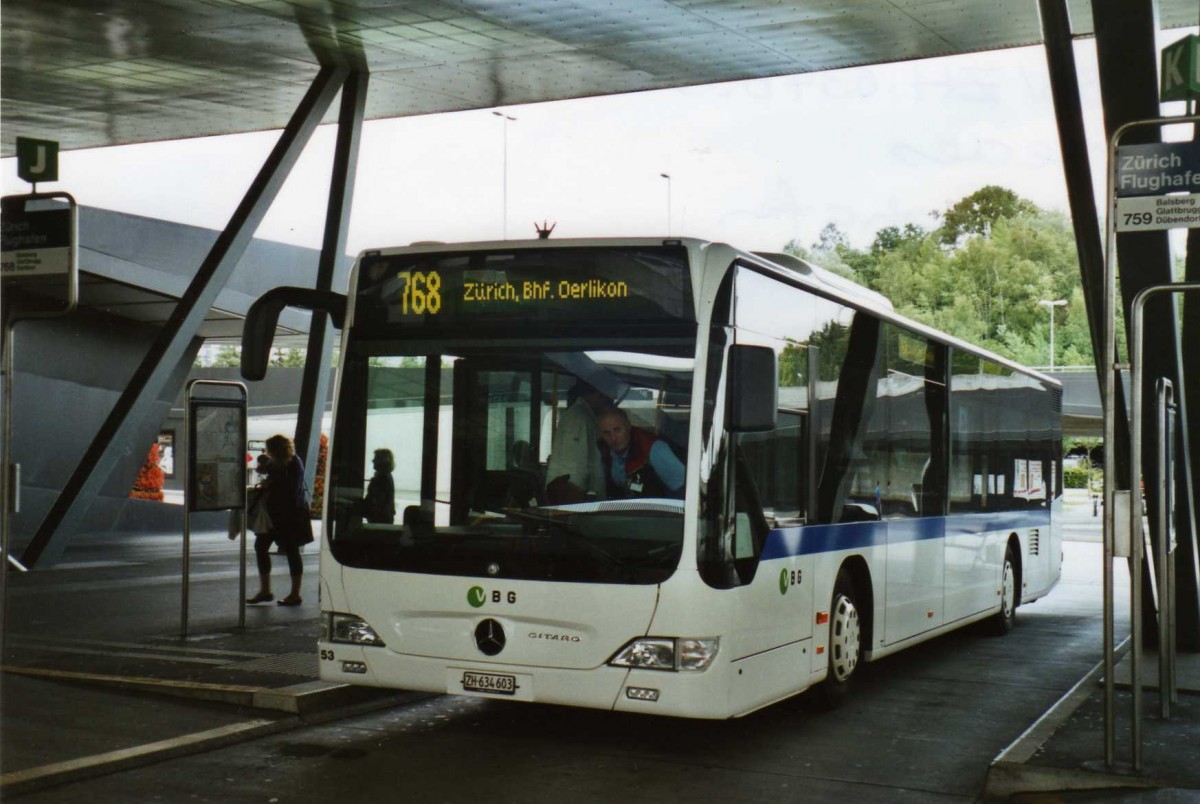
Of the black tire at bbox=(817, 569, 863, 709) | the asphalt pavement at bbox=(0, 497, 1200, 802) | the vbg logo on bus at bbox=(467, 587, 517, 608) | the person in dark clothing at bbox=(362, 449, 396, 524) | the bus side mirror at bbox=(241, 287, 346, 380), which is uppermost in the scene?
the bus side mirror at bbox=(241, 287, 346, 380)

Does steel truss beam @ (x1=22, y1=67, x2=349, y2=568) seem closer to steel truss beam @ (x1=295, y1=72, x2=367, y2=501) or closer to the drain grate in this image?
steel truss beam @ (x1=295, y1=72, x2=367, y2=501)

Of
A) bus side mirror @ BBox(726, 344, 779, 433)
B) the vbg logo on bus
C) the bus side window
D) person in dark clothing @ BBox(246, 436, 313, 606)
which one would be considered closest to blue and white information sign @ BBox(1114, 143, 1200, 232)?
bus side mirror @ BBox(726, 344, 779, 433)

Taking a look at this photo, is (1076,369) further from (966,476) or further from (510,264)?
(510,264)

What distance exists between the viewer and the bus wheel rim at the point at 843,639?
30.5 ft

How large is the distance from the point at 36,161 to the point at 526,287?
10.1 feet

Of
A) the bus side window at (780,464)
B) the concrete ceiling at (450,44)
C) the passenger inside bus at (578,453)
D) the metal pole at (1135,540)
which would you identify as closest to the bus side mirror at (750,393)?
the bus side window at (780,464)

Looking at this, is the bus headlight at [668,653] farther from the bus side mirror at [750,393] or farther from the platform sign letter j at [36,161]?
the platform sign letter j at [36,161]

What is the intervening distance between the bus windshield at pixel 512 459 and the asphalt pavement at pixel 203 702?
1453mm

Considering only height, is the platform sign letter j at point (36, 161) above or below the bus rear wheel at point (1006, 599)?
above

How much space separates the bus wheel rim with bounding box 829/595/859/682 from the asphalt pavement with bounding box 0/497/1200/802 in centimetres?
135

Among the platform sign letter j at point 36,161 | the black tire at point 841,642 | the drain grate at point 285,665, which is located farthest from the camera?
the drain grate at point 285,665

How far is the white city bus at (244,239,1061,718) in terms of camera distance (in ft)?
24.4

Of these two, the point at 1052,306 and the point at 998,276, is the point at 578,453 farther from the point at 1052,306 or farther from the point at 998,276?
the point at 998,276

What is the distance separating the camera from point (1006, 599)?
14398 mm
